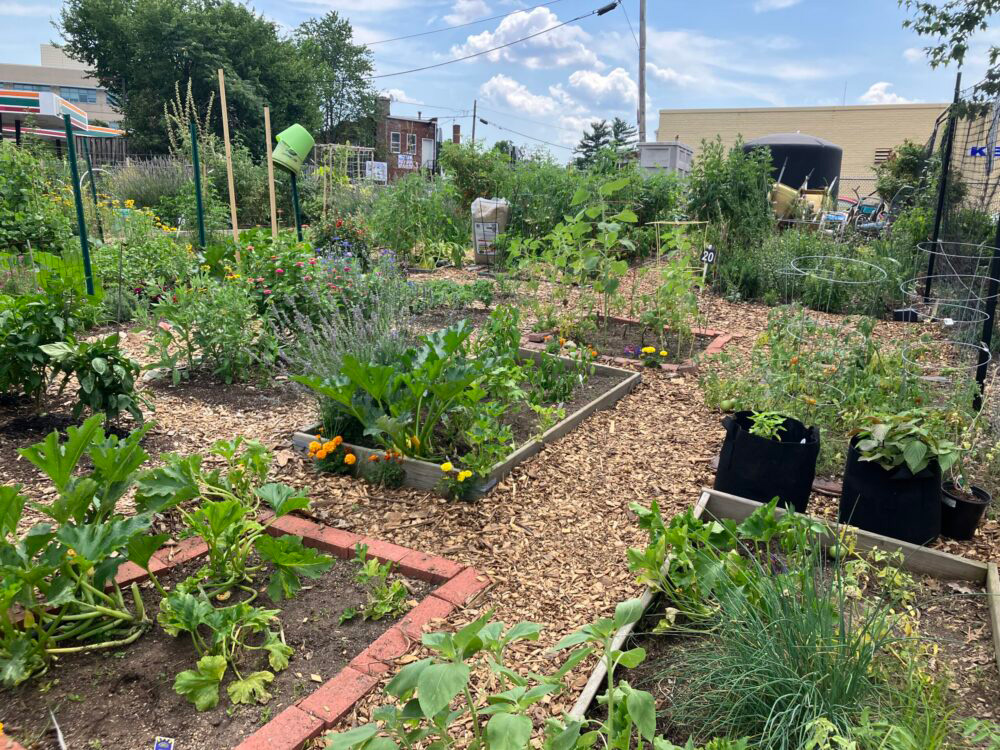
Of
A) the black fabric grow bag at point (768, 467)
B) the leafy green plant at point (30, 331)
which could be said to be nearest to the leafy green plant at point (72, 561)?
the leafy green plant at point (30, 331)

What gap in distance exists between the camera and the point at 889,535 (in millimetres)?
2836

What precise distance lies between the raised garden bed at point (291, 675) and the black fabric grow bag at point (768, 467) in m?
1.37

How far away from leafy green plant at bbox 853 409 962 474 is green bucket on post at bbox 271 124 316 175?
5.97 m

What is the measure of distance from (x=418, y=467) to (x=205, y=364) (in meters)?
2.39

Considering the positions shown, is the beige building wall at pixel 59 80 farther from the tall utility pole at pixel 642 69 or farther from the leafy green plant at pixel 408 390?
the leafy green plant at pixel 408 390

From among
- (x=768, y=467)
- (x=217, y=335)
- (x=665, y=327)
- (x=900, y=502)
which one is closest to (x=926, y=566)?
(x=900, y=502)

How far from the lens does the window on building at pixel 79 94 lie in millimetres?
54406

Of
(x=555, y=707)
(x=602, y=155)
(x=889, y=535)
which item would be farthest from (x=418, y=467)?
(x=602, y=155)

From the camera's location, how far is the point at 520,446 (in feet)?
12.2

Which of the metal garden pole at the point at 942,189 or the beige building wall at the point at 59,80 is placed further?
the beige building wall at the point at 59,80

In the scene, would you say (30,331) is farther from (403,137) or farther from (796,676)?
(403,137)

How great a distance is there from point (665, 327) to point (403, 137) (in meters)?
45.6

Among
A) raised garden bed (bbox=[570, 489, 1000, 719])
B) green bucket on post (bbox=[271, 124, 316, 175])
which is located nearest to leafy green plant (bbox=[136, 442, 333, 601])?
raised garden bed (bbox=[570, 489, 1000, 719])

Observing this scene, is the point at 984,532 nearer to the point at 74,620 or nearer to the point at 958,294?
the point at 74,620
